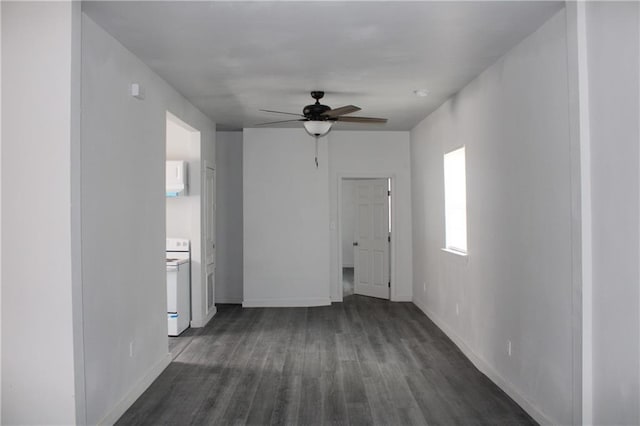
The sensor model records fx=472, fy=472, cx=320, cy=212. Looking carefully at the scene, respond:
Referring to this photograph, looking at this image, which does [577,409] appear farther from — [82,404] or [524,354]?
[82,404]

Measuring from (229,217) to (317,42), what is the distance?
447 cm

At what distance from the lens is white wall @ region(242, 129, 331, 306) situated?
23.2ft

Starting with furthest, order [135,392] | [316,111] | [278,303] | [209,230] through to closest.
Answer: [278,303] < [209,230] < [316,111] < [135,392]

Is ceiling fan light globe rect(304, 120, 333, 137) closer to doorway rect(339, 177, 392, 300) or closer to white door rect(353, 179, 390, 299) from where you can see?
doorway rect(339, 177, 392, 300)

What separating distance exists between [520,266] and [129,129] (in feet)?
10.1

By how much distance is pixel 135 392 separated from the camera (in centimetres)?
359

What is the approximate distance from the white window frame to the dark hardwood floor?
112 centimetres

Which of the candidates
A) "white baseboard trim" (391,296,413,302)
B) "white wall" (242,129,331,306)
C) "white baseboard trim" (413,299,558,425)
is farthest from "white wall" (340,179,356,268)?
"white baseboard trim" (413,299,558,425)

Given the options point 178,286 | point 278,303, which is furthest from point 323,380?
point 278,303

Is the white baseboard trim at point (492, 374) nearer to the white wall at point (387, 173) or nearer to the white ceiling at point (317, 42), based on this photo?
the white wall at point (387, 173)

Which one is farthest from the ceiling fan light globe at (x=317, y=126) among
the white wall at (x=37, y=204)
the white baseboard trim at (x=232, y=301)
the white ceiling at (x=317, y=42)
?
the white baseboard trim at (x=232, y=301)

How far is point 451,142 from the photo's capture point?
518 cm

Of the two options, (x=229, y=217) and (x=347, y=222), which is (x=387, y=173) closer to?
(x=229, y=217)

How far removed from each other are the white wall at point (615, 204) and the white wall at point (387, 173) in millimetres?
4931
